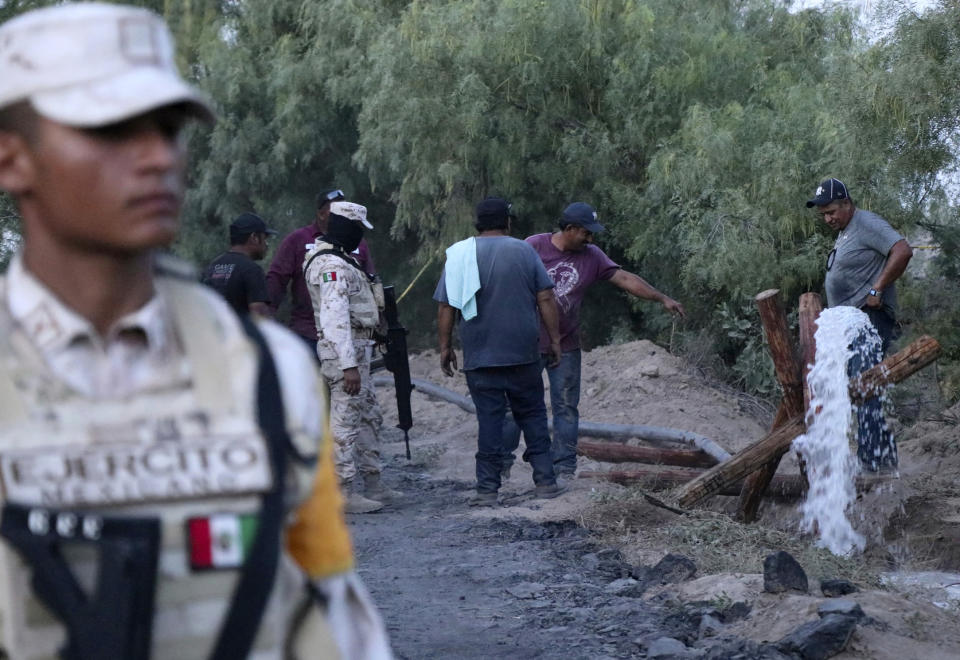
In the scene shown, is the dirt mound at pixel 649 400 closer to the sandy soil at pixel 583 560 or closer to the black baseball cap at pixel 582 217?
the sandy soil at pixel 583 560

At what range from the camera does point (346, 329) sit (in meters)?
8.17

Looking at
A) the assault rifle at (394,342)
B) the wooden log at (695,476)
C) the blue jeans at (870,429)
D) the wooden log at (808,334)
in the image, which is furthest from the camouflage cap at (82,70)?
the assault rifle at (394,342)

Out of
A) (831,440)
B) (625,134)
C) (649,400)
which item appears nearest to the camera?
(831,440)

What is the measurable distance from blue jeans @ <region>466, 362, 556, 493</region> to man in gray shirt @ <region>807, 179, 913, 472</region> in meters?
2.06

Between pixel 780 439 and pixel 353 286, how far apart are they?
2825 millimetres

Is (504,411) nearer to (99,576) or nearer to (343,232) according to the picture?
(343,232)

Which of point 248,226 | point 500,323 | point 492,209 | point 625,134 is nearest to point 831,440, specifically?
point 500,323

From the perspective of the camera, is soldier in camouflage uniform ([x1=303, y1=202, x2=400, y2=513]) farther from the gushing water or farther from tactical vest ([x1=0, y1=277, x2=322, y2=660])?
tactical vest ([x1=0, y1=277, x2=322, y2=660])

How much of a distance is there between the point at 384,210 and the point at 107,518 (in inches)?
787

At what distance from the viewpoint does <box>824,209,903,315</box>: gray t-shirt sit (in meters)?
8.82

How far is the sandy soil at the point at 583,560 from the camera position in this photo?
5.48 m

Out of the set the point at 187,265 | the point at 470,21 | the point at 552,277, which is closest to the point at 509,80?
the point at 470,21

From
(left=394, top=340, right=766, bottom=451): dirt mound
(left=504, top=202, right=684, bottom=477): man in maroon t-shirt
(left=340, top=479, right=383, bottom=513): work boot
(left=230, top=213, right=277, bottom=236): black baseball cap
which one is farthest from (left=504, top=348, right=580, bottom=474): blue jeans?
(left=394, top=340, right=766, bottom=451): dirt mound

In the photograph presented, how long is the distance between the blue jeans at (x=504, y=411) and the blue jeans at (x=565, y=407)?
56 cm
